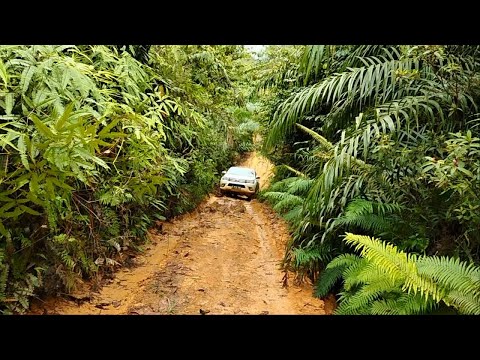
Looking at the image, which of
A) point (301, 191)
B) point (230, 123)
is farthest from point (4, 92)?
point (230, 123)

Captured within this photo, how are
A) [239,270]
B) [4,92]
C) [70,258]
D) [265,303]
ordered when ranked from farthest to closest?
[239,270]
[265,303]
[70,258]
[4,92]

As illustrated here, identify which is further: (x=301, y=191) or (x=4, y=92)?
(x=301, y=191)

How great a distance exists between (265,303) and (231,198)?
Answer: 7.85 m

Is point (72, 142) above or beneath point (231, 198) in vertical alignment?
above

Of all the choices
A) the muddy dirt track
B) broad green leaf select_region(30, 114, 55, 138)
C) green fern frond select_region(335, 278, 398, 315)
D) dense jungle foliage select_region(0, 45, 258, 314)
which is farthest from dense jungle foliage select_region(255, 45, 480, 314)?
broad green leaf select_region(30, 114, 55, 138)

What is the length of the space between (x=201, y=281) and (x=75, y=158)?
2450 millimetres

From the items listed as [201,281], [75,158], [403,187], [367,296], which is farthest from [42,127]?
[201,281]

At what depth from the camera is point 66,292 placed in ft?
10.3

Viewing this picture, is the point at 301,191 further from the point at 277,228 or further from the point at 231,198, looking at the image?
the point at 231,198

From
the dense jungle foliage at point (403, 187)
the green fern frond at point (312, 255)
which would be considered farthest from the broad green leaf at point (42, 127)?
the green fern frond at point (312, 255)

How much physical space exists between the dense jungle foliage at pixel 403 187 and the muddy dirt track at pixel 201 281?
46cm

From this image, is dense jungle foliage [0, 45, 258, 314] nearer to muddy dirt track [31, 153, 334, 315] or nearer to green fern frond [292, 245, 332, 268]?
muddy dirt track [31, 153, 334, 315]

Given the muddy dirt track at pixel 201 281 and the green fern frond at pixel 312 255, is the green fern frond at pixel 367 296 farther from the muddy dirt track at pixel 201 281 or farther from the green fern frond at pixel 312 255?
the green fern frond at pixel 312 255

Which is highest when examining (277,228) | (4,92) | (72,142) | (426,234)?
(4,92)
